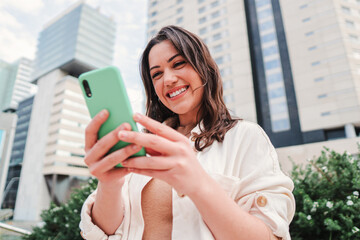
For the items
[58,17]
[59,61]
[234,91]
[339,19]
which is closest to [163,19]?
[234,91]

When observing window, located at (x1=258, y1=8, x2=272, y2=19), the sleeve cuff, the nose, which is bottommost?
the sleeve cuff

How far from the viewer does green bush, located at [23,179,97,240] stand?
3793mm

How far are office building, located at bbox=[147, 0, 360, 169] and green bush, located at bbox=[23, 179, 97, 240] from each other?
994 inches

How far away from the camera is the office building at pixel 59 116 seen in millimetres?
40438

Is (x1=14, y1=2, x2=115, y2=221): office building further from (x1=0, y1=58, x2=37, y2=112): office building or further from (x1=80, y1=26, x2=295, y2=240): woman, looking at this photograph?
(x1=80, y1=26, x2=295, y2=240): woman

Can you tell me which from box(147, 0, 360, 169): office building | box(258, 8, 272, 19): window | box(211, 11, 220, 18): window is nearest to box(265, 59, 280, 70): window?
box(147, 0, 360, 169): office building

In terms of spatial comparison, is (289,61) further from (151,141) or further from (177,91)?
(151,141)

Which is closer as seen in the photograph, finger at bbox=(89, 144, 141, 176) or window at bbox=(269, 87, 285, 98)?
finger at bbox=(89, 144, 141, 176)

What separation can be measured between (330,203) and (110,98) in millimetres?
2408

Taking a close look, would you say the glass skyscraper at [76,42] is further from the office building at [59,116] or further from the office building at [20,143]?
the office building at [20,143]

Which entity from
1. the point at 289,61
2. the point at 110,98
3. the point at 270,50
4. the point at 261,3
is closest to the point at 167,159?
the point at 110,98

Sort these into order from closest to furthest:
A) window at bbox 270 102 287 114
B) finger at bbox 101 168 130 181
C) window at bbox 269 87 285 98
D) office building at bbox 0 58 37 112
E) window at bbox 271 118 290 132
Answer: finger at bbox 101 168 130 181
window at bbox 271 118 290 132
window at bbox 270 102 287 114
window at bbox 269 87 285 98
office building at bbox 0 58 37 112

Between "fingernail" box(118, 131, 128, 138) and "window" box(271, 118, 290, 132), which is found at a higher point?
"window" box(271, 118, 290, 132)

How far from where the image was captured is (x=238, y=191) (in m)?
0.85
